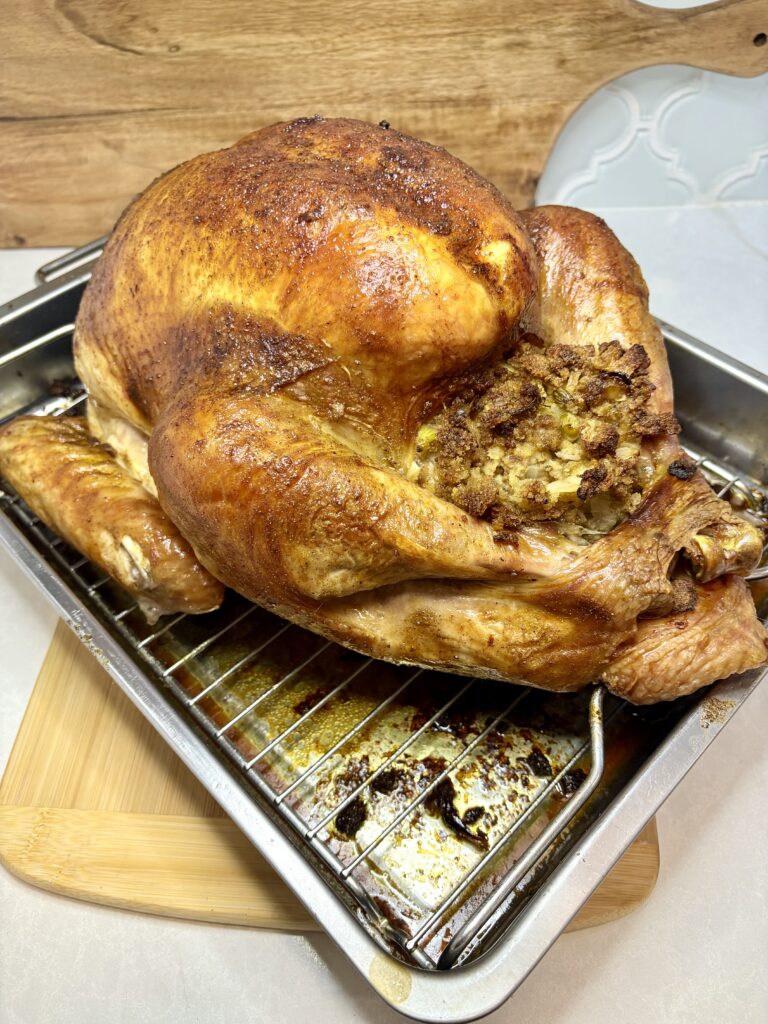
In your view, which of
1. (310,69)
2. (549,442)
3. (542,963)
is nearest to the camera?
(549,442)

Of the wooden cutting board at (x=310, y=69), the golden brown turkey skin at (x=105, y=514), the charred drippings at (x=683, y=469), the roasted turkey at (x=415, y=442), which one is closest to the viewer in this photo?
the roasted turkey at (x=415, y=442)

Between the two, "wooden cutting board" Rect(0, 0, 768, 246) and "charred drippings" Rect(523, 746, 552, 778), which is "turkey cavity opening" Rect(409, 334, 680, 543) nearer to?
"charred drippings" Rect(523, 746, 552, 778)

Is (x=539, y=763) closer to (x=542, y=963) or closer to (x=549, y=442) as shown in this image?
(x=542, y=963)

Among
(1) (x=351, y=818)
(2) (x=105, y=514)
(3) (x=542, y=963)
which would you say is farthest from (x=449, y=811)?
(2) (x=105, y=514)

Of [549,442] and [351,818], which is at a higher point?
[549,442]

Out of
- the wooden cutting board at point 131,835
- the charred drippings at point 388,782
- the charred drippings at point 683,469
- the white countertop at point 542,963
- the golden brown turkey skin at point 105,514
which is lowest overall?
the white countertop at point 542,963

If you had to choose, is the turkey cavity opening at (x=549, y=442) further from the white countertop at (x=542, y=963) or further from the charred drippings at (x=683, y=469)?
the white countertop at (x=542, y=963)

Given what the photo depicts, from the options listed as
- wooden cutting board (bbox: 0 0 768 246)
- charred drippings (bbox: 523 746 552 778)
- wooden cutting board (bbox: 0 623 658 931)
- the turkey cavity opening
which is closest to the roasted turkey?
the turkey cavity opening

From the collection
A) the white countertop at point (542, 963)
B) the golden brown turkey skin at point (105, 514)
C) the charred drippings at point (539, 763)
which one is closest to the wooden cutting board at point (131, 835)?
the white countertop at point (542, 963)
